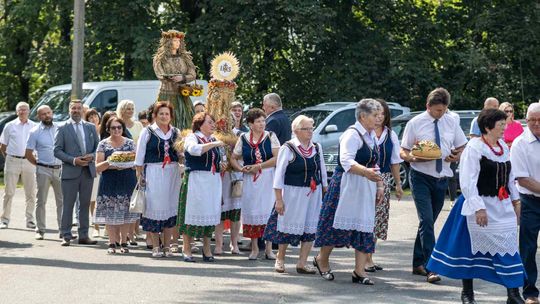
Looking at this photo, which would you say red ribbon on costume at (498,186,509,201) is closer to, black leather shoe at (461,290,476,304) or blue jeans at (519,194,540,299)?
blue jeans at (519,194,540,299)

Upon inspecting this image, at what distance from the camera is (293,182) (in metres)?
12.4

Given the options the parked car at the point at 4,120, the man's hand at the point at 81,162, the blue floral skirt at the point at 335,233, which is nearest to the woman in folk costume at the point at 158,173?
the man's hand at the point at 81,162

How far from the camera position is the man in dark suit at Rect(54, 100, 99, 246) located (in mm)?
15070

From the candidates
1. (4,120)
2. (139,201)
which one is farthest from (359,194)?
(4,120)

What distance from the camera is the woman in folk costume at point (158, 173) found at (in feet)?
44.9

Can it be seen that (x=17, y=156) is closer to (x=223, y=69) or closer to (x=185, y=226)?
(x=223, y=69)

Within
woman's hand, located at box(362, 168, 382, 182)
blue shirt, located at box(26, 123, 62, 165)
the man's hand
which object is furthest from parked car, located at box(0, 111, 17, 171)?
woman's hand, located at box(362, 168, 382, 182)

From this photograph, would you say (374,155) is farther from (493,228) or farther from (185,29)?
(185,29)

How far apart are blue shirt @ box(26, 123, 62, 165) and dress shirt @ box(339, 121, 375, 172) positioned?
6126 millimetres

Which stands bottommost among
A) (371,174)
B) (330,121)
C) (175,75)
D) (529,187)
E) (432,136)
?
(529,187)

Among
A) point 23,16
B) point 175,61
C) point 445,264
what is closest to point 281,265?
point 445,264

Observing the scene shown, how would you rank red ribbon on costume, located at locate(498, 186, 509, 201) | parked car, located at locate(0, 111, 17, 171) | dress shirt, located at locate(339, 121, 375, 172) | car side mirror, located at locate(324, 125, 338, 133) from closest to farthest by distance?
red ribbon on costume, located at locate(498, 186, 509, 201), dress shirt, located at locate(339, 121, 375, 172), car side mirror, located at locate(324, 125, 338, 133), parked car, located at locate(0, 111, 17, 171)

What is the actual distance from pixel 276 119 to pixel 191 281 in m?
3.33

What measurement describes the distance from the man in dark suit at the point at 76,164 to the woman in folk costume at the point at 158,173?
163 cm
